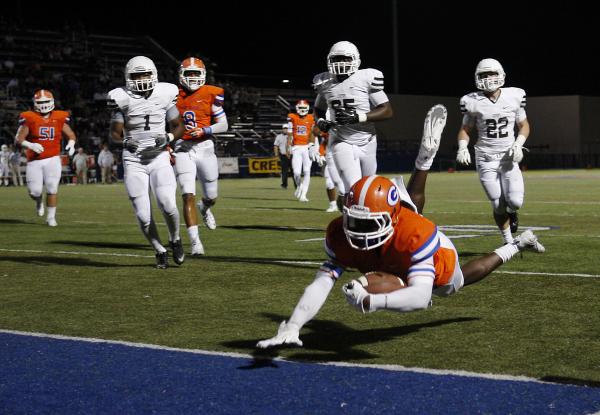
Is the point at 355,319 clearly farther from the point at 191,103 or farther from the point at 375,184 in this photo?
the point at 191,103

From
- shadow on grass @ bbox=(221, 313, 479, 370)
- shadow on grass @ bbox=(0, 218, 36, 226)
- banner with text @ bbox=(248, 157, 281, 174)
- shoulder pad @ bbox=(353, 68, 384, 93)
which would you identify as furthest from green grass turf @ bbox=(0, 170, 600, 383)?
banner with text @ bbox=(248, 157, 281, 174)

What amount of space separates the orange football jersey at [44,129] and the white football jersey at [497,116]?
7587 millimetres

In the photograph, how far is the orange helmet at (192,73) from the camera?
10594 millimetres

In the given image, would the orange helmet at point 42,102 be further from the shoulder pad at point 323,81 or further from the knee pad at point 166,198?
the knee pad at point 166,198

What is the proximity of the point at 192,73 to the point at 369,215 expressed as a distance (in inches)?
263

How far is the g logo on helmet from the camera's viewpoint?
14.5 ft

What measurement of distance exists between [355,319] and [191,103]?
215 inches

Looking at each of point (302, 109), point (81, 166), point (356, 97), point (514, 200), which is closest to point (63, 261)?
point (356, 97)

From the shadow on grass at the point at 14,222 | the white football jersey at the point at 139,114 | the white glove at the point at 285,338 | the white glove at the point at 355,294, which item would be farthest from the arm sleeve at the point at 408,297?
the shadow on grass at the point at 14,222

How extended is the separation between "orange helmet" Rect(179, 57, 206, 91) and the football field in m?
1.87

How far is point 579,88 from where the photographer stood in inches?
2111

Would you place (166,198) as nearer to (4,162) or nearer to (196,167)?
(196,167)

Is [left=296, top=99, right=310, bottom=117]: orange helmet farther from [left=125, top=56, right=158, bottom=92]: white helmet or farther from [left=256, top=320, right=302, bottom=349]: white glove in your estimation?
[left=256, top=320, right=302, bottom=349]: white glove

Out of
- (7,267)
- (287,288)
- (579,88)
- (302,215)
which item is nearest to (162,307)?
(287,288)
